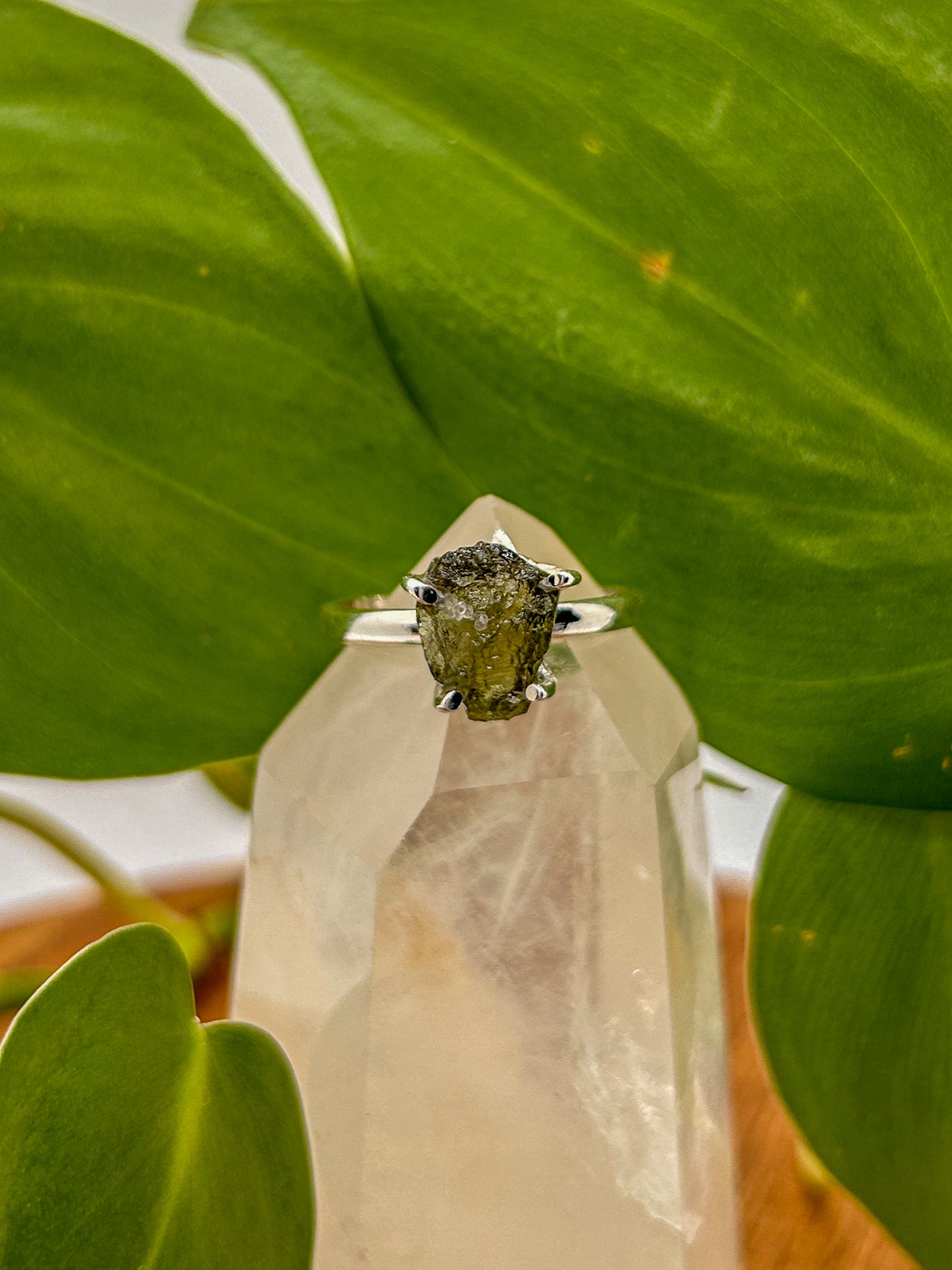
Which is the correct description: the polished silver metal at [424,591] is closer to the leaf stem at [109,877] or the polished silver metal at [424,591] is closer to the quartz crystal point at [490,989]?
the quartz crystal point at [490,989]

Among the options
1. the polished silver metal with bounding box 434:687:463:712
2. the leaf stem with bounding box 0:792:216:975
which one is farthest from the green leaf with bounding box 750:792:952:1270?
the leaf stem with bounding box 0:792:216:975

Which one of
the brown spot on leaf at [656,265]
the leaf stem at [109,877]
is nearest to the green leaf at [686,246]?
the brown spot on leaf at [656,265]

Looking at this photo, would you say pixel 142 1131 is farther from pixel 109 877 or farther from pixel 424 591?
pixel 109 877

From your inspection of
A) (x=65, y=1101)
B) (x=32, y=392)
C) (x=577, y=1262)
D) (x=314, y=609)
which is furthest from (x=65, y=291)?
(x=577, y=1262)

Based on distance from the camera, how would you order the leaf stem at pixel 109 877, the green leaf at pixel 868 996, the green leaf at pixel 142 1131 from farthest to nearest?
the leaf stem at pixel 109 877 < the green leaf at pixel 868 996 < the green leaf at pixel 142 1131

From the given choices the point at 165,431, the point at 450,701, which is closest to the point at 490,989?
the point at 450,701
